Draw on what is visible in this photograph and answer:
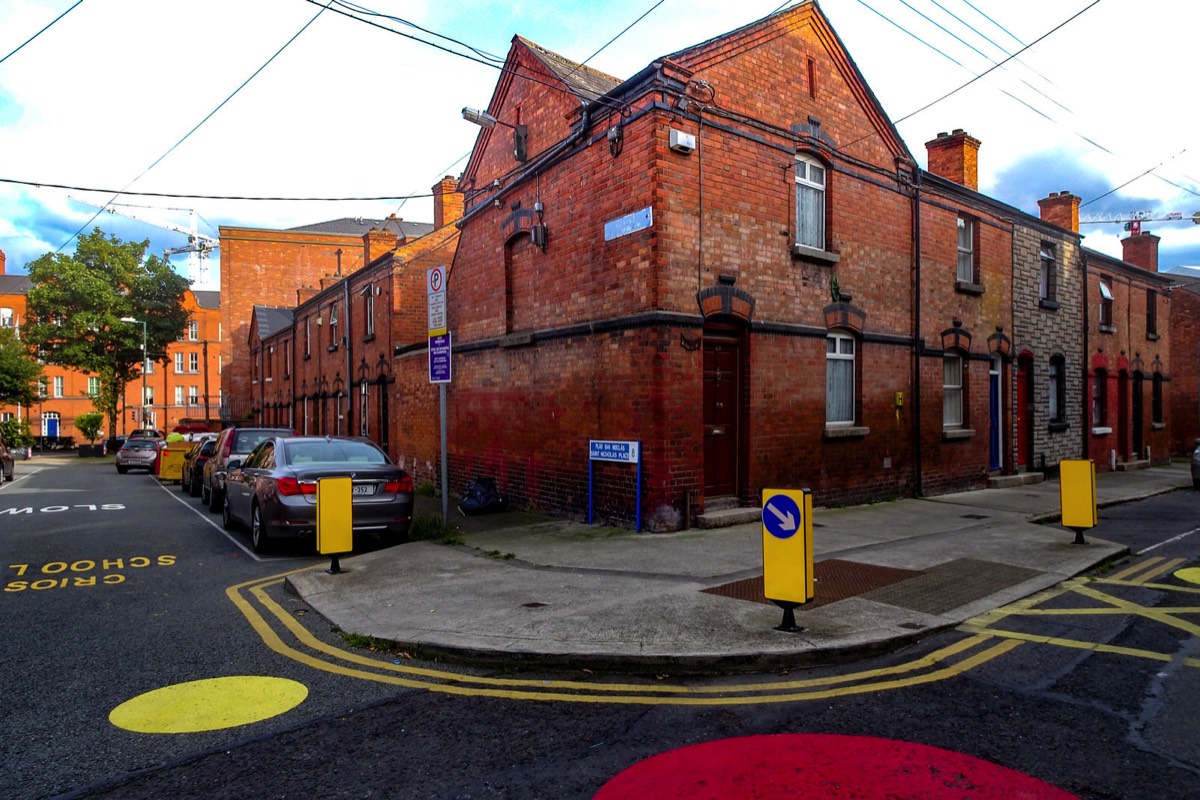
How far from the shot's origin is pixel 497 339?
45.9ft

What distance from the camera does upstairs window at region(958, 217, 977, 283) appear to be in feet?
54.7

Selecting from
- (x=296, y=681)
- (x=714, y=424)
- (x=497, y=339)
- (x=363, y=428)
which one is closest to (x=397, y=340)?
(x=363, y=428)

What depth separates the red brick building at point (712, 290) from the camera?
10.4 metres

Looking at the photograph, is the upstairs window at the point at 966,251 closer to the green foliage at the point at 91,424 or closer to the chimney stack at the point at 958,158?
the chimney stack at the point at 958,158

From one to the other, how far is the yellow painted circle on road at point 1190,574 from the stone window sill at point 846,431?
5255 millimetres

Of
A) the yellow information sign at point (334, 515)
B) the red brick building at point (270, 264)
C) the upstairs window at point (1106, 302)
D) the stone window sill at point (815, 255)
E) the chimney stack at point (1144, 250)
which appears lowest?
the yellow information sign at point (334, 515)

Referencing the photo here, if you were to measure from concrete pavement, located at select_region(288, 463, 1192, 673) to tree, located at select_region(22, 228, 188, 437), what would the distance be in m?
46.8

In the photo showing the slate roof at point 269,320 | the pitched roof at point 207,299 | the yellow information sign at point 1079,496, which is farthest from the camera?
the pitched roof at point 207,299

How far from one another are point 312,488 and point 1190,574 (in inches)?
395

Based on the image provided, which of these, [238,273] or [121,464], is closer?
[121,464]

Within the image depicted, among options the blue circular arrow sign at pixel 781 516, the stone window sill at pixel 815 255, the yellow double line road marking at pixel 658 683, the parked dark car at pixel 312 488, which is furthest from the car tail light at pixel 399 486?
the stone window sill at pixel 815 255

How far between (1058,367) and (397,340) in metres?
17.6

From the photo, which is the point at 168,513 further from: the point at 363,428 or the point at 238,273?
the point at 238,273

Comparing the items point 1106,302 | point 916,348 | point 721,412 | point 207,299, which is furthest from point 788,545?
point 207,299
